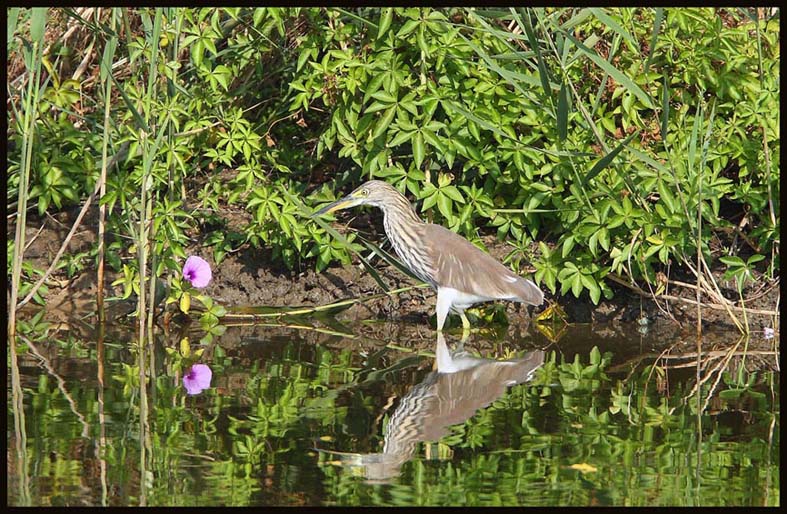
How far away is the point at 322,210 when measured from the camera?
9.15m

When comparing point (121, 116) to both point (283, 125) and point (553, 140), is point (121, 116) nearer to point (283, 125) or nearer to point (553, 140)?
point (283, 125)

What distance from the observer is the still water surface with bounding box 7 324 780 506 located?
5.04m

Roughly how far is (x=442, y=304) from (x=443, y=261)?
1.10ft

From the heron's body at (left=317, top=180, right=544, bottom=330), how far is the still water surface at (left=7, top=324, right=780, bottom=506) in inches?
13.4

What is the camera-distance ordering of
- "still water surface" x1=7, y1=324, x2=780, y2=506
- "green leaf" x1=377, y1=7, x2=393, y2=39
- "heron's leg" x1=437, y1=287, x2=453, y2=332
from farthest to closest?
"heron's leg" x1=437, y1=287, x2=453, y2=332 < "green leaf" x1=377, y1=7, x2=393, y2=39 < "still water surface" x1=7, y1=324, x2=780, y2=506

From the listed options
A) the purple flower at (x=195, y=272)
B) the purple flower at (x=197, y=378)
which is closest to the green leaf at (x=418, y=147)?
the purple flower at (x=195, y=272)

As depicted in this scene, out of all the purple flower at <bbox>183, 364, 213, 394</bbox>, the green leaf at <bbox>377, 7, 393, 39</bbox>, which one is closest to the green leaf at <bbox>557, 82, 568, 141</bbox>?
the green leaf at <bbox>377, 7, 393, 39</bbox>

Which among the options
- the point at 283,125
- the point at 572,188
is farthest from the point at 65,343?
the point at 572,188

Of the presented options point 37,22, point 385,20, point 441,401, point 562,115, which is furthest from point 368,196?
point 37,22

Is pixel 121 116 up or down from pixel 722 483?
up

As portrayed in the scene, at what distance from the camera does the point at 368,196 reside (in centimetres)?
914

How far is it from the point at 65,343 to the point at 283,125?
298 centimetres

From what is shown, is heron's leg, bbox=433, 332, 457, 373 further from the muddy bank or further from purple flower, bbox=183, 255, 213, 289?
purple flower, bbox=183, 255, 213, 289
